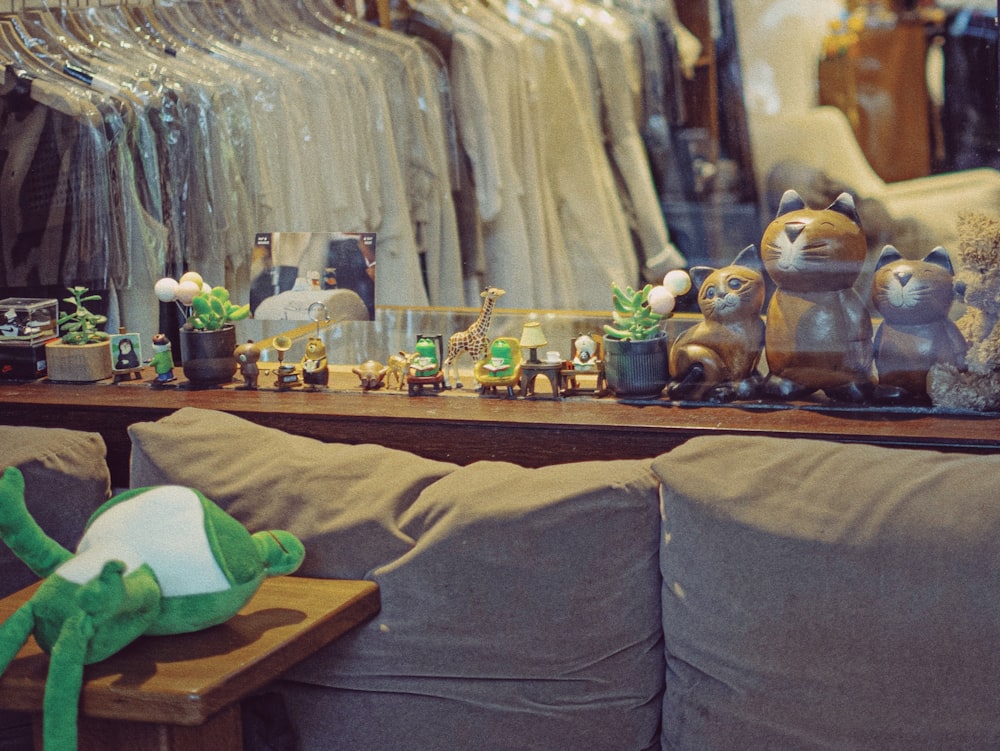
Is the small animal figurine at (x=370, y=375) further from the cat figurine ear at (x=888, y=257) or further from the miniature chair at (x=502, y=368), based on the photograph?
the cat figurine ear at (x=888, y=257)

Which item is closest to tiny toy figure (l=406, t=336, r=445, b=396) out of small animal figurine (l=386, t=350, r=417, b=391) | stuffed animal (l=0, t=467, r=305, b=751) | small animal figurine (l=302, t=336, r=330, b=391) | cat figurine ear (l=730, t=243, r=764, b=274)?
small animal figurine (l=386, t=350, r=417, b=391)

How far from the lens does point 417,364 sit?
2.17 meters

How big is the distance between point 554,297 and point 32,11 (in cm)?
155

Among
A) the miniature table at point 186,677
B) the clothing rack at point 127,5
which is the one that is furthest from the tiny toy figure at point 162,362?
the miniature table at point 186,677

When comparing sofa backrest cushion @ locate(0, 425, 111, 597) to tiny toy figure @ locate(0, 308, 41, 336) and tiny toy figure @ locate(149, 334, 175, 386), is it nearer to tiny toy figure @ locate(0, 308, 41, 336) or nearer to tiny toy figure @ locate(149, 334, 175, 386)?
tiny toy figure @ locate(149, 334, 175, 386)

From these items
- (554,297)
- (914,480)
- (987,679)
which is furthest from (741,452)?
(554,297)

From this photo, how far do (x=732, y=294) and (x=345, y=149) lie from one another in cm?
106

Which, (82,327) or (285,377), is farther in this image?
(82,327)

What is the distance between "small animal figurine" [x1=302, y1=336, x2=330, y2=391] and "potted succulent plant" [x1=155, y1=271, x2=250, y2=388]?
180 millimetres

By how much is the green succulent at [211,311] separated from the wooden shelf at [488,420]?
14cm

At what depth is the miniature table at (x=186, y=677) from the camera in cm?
112

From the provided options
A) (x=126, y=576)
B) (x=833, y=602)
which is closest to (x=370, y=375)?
(x=126, y=576)

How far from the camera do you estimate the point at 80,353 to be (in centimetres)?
234

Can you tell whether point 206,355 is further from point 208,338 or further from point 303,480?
point 303,480
